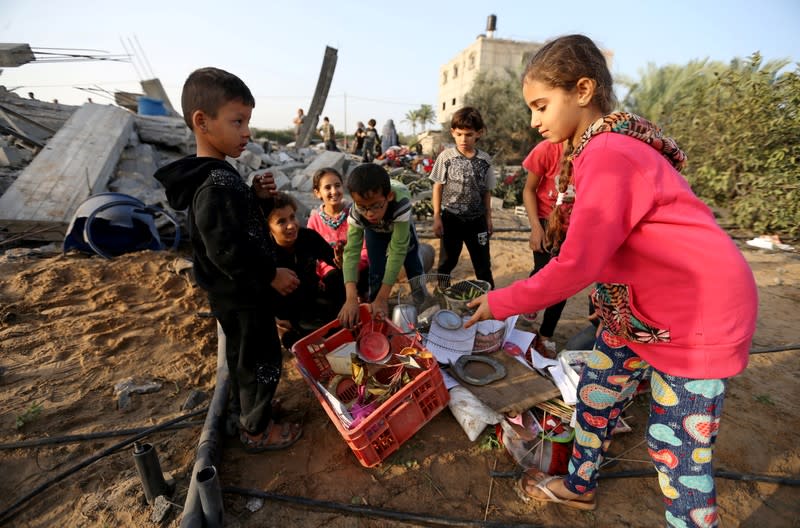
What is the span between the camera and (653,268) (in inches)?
47.5

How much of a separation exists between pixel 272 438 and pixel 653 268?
2084 mm

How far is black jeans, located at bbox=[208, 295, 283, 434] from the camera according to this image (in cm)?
188

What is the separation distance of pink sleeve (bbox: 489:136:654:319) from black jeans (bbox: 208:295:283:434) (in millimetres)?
1461

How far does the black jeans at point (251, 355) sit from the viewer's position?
6.17ft

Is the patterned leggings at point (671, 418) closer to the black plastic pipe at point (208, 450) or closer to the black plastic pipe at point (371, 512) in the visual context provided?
the black plastic pipe at point (371, 512)

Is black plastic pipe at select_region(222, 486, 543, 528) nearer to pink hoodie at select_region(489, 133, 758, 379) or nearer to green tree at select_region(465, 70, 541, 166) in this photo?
pink hoodie at select_region(489, 133, 758, 379)

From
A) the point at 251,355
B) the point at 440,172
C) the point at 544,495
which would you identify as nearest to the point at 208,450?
the point at 251,355

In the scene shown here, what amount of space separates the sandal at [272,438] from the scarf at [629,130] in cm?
207

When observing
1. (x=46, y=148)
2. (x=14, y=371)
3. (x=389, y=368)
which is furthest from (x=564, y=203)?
(x=46, y=148)

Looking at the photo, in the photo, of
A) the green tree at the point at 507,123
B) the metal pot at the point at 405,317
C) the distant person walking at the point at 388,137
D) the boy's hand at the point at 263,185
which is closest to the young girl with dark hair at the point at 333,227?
the metal pot at the point at 405,317

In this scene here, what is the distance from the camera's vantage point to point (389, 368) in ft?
7.64

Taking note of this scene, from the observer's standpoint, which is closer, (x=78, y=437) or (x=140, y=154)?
(x=78, y=437)

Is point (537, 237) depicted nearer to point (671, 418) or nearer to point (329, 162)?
point (671, 418)

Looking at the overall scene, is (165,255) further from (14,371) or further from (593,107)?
(593,107)
